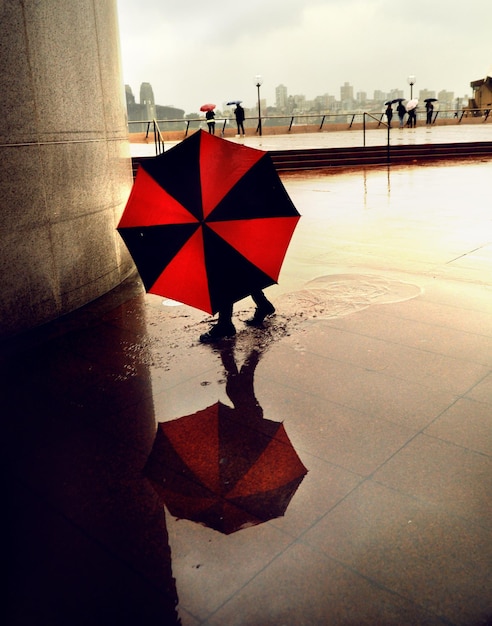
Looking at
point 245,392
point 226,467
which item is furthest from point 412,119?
point 226,467

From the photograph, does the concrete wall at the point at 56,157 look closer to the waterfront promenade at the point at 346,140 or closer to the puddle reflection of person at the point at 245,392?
the puddle reflection of person at the point at 245,392

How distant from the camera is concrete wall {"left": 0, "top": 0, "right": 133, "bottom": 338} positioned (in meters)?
5.62

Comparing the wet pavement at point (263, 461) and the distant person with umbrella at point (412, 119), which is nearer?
the wet pavement at point (263, 461)

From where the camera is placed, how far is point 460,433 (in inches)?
148

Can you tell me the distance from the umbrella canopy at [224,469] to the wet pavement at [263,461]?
0.05 ft

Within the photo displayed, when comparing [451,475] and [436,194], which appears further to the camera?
[436,194]

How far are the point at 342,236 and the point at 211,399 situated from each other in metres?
5.84

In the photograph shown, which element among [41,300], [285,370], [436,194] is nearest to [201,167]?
[285,370]

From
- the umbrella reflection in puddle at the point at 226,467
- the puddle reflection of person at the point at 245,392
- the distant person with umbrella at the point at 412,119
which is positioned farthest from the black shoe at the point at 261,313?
the distant person with umbrella at the point at 412,119

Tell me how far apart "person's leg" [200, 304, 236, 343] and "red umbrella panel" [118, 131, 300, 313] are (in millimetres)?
793

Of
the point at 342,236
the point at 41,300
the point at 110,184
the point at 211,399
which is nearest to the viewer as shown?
the point at 211,399

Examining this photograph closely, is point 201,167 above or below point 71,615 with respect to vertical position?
above

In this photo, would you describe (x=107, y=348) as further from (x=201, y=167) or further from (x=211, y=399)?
(x=201, y=167)

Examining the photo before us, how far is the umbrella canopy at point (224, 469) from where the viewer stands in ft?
10.3
